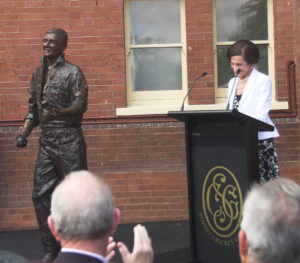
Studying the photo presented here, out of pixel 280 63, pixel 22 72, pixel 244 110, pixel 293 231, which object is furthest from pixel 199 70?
pixel 293 231

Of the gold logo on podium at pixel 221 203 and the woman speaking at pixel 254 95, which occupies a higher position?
the woman speaking at pixel 254 95

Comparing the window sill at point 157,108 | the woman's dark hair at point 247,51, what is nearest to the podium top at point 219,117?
the woman's dark hair at point 247,51

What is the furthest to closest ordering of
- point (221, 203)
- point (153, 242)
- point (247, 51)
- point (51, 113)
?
point (153, 242) → point (51, 113) → point (247, 51) → point (221, 203)

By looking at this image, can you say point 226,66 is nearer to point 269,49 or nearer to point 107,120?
point 269,49

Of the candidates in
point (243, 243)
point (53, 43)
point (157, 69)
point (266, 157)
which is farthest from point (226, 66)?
point (243, 243)

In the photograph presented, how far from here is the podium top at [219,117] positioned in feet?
11.1

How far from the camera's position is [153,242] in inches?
229

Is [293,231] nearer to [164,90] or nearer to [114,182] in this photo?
[114,182]

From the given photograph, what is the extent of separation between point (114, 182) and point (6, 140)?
163 cm

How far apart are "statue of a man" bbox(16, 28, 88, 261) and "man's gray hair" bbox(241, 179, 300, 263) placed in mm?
2981

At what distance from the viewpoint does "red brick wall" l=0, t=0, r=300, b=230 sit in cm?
693

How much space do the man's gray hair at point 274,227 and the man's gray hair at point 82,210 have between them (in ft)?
1.66

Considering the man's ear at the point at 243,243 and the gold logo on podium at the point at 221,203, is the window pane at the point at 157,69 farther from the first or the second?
the man's ear at the point at 243,243

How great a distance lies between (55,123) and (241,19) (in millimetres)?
3999
